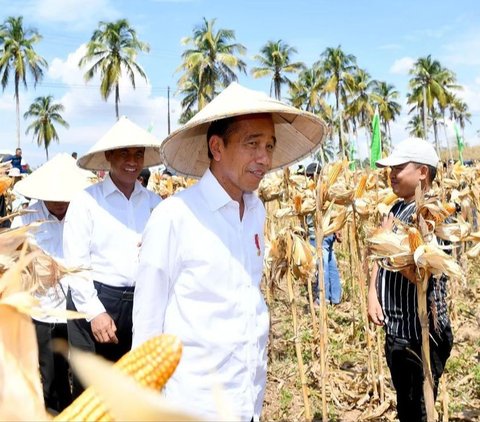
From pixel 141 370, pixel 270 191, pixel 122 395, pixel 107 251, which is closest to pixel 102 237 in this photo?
pixel 107 251

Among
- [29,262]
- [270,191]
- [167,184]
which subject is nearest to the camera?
[29,262]

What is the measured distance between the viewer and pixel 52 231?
124 inches

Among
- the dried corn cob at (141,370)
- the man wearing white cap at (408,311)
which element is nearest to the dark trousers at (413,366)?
the man wearing white cap at (408,311)

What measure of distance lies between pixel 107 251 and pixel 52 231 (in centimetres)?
60

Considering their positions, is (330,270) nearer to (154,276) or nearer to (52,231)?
(52,231)

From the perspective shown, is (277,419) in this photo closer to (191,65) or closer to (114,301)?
(114,301)

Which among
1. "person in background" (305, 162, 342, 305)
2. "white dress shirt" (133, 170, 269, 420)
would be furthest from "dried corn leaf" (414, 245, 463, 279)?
"person in background" (305, 162, 342, 305)

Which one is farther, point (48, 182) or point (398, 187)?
point (48, 182)

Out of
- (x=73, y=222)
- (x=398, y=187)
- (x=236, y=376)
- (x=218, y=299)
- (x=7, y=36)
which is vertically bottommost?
(x=236, y=376)

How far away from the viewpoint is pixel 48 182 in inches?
125

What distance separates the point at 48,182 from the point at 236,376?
1.93m

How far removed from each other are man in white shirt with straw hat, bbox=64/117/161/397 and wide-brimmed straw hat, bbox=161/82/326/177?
2.25 ft

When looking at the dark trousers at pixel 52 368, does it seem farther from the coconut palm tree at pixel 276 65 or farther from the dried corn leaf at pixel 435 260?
the coconut palm tree at pixel 276 65

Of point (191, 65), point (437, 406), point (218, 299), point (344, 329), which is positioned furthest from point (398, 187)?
point (191, 65)
